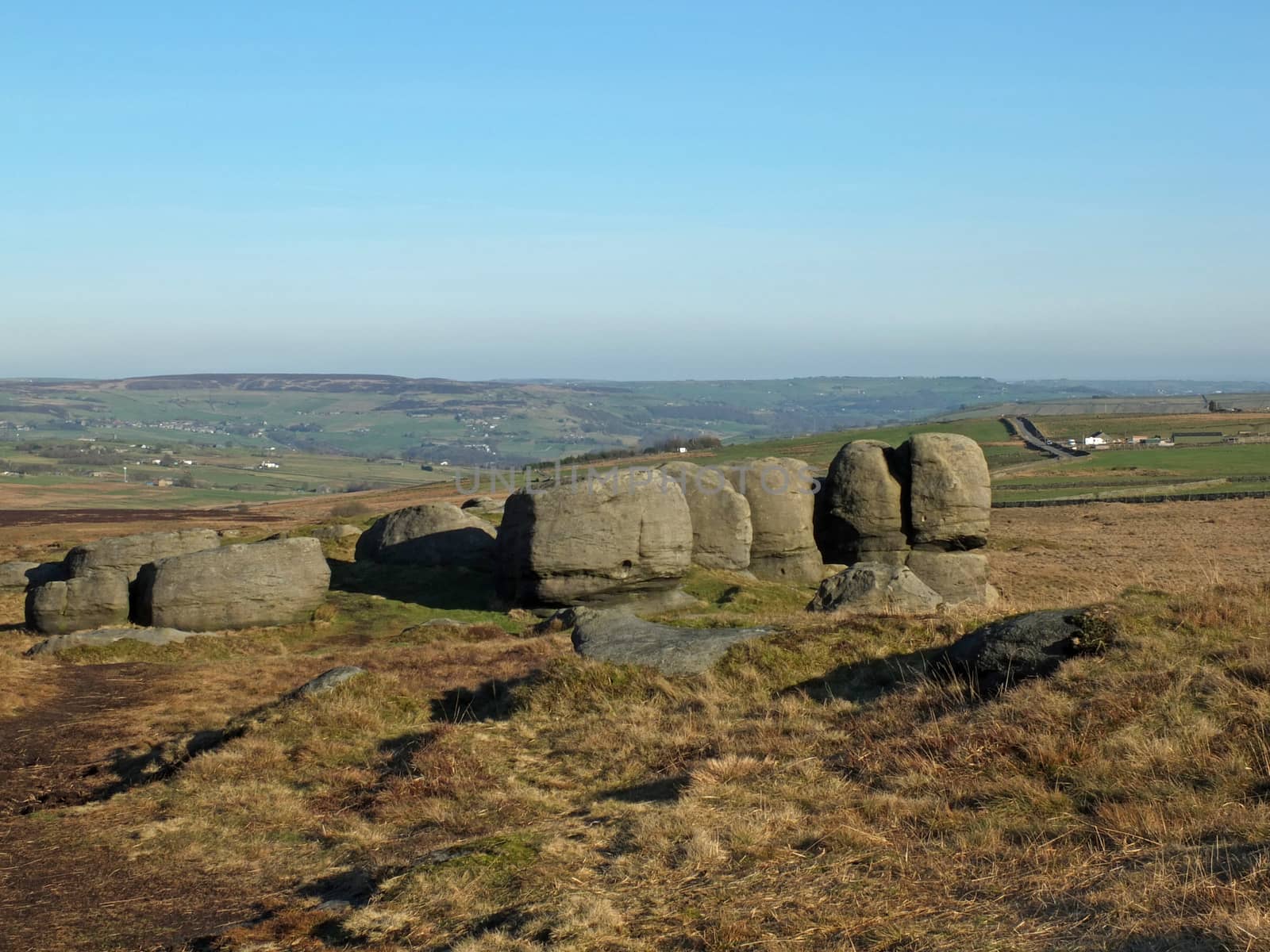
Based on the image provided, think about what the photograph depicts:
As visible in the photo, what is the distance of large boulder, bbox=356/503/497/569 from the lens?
119 ft

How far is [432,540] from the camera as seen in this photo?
121ft

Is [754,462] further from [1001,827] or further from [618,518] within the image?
[1001,827]

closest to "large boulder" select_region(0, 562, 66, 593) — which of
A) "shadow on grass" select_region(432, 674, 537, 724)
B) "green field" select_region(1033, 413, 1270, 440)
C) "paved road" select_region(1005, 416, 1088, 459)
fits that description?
"shadow on grass" select_region(432, 674, 537, 724)

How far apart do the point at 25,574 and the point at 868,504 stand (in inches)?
1137

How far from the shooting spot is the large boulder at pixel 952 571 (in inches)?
1355

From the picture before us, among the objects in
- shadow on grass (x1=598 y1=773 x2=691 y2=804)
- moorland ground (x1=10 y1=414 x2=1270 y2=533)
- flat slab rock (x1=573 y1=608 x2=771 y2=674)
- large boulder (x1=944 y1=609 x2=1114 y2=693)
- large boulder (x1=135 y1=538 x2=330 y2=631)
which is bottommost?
moorland ground (x1=10 y1=414 x2=1270 y2=533)

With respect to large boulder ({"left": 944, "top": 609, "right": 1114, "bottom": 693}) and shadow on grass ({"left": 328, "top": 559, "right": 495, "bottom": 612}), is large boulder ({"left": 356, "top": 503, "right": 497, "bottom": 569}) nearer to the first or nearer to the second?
shadow on grass ({"left": 328, "top": 559, "right": 495, "bottom": 612})

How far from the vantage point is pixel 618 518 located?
30.7 meters

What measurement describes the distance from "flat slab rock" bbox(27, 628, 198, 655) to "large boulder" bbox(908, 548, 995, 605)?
2180 centimetres

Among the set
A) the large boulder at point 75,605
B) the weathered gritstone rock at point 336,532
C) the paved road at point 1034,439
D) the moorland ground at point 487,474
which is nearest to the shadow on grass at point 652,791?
the large boulder at point 75,605

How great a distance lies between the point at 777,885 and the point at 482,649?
593 inches

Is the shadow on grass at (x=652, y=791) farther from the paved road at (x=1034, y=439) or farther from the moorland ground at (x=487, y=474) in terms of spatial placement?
the paved road at (x=1034, y=439)

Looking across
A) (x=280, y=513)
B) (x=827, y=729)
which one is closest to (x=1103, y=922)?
(x=827, y=729)

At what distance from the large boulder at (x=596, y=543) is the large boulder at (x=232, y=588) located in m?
5.88
